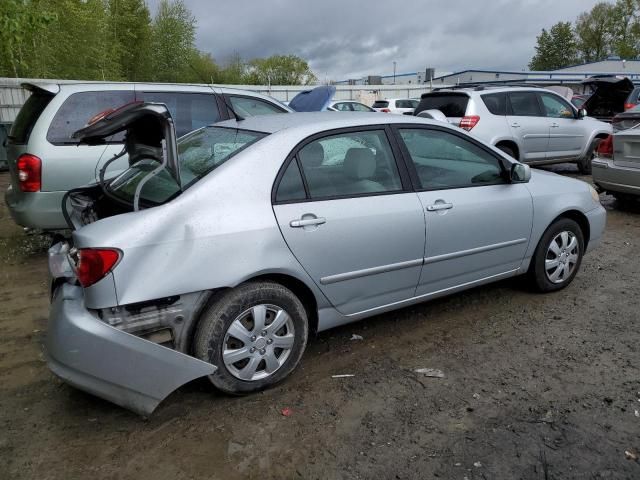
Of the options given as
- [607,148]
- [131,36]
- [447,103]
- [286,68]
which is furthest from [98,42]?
[286,68]

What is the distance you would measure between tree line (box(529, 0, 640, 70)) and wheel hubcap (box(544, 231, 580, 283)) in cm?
6104

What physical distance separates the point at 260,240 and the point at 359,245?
0.67 metres

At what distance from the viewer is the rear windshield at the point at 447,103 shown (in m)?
8.96

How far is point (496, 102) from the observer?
908 cm

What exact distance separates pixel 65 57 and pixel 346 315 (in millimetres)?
20697

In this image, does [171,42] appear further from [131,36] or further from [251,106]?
[251,106]

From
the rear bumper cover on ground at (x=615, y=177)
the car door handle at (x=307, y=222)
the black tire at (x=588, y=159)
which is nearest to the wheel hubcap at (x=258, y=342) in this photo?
the car door handle at (x=307, y=222)

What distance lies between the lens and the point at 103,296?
249cm

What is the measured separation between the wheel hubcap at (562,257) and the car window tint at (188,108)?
3981mm

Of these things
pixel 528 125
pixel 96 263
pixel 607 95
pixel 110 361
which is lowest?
pixel 110 361

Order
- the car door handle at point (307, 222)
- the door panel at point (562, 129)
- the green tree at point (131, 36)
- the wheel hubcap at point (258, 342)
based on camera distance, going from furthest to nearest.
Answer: the green tree at point (131, 36)
the door panel at point (562, 129)
the car door handle at point (307, 222)
the wheel hubcap at point (258, 342)

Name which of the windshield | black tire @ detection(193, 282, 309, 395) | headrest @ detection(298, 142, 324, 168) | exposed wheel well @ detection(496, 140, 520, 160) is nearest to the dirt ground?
black tire @ detection(193, 282, 309, 395)

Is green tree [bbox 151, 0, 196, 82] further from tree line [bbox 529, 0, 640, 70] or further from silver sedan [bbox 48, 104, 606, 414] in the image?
tree line [bbox 529, 0, 640, 70]

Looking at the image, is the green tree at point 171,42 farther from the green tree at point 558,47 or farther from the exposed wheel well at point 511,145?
the green tree at point 558,47
